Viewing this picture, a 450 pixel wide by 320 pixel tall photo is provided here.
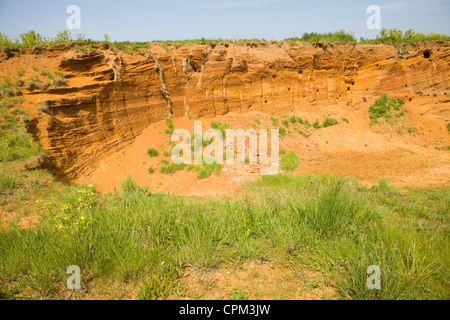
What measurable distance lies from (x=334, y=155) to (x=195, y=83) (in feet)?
27.6

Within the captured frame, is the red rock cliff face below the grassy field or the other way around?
the other way around

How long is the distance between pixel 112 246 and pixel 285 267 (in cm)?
242

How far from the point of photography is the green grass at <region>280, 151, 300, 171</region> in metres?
10.6

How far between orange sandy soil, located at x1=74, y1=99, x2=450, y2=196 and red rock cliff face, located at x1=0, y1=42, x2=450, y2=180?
0.66 m

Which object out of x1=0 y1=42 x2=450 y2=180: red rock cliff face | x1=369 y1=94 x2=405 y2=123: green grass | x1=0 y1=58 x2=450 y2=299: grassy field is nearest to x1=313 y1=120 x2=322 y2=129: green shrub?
x1=0 y1=42 x2=450 y2=180: red rock cliff face

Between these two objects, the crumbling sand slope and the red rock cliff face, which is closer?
the red rock cliff face

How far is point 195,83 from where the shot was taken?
1226cm

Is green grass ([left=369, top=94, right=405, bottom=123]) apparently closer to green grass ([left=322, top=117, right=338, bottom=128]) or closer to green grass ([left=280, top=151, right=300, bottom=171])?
green grass ([left=322, top=117, right=338, bottom=128])

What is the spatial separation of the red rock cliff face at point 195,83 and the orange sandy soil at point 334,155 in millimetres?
663

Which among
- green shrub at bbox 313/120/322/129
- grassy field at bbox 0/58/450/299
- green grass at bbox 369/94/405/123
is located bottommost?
grassy field at bbox 0/58/450/299

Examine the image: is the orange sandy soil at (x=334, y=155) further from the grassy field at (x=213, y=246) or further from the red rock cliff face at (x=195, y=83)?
the grassy field at (x=213, y=246)

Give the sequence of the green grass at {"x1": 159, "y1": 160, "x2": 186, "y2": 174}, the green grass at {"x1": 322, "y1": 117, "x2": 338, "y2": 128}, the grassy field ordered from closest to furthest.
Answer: the grassy field → the green grass at {"x1": 159, "y1": 160, "x2": 186, "y2": 174} → the green grass at {"x1": 322, "y1": 117, "x2": 338, "y2": 128}
